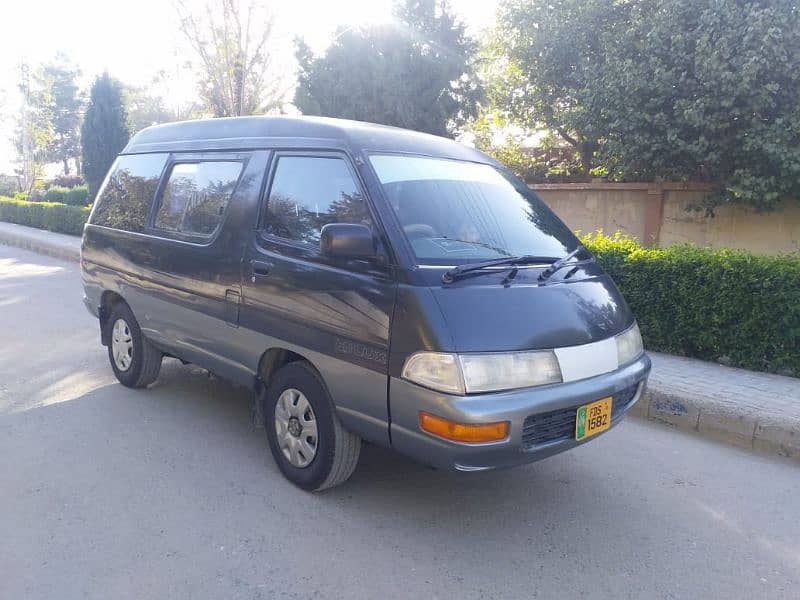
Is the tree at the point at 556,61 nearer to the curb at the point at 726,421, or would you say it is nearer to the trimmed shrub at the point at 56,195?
the curb at the point at 726,421

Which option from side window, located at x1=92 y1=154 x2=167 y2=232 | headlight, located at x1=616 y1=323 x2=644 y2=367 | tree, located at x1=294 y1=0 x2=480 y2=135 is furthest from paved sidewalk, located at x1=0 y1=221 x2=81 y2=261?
headlight, located at x1=616 y1=323 x2=644 y2=367

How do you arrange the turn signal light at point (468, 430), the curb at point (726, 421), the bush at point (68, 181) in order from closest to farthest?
the turn signal light at point (468, 430)
the curb at point (726, 421)
the bush at point (68, 181)

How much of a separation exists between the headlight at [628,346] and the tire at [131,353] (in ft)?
11.6

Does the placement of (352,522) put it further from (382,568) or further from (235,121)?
(235,121)

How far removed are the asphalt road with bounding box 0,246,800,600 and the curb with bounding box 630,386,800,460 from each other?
0.45 feet

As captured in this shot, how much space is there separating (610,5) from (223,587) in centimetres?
1136

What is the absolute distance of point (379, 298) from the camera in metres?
3.21

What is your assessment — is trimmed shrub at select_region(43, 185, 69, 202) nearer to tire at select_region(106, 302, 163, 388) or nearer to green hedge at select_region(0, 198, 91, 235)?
green hedge at select_region(0, 198, 91, 235)

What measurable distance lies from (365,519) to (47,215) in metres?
20.0

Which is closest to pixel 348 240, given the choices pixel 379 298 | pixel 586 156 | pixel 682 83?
pixel 379 298

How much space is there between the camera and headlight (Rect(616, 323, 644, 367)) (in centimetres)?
361

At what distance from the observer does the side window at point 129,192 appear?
507cm

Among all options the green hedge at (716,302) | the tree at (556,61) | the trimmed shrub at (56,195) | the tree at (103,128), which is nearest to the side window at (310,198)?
the green hedge at (716,302)

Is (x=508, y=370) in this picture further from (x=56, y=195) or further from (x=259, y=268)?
(x=56, y=195)
